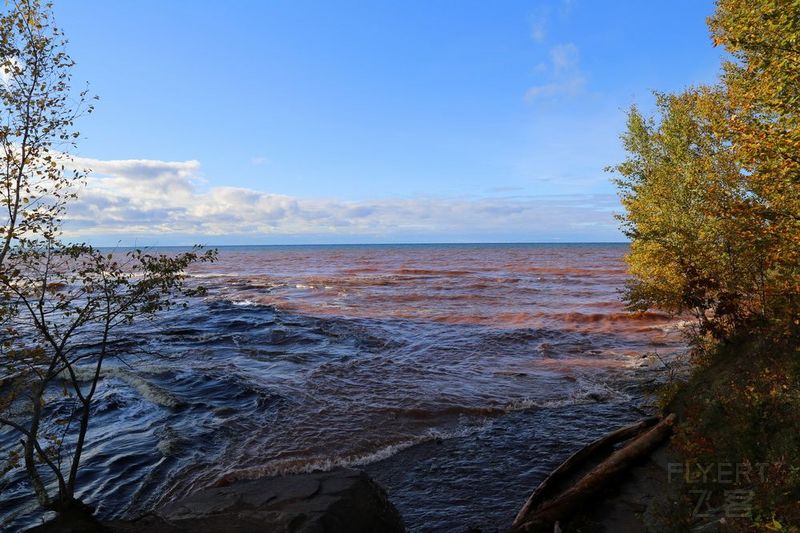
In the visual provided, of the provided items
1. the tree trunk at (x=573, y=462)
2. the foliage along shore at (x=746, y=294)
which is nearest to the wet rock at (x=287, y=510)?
the tree trunk at (x=573, y=462)

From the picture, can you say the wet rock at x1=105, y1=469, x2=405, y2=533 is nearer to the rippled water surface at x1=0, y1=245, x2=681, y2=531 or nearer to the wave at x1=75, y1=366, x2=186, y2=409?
the rippled water surface at x1=0, y1=245, x2=681, y2=531

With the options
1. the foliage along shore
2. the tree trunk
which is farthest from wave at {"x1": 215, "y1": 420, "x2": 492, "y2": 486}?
the foliage along shore

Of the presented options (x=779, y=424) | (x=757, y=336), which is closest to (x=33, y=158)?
(x=779, y=424)

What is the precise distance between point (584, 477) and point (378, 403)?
8.76 metres

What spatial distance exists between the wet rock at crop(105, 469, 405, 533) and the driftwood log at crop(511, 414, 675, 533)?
2.60 meters

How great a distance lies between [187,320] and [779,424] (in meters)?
35.8

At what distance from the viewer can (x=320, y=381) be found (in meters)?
19.6

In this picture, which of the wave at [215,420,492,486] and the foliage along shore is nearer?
the foliage along shore

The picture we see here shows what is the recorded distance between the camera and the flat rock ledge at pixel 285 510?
25.0 ft

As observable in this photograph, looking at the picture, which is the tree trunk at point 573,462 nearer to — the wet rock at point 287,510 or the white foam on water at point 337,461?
the wet rock at point 287,510

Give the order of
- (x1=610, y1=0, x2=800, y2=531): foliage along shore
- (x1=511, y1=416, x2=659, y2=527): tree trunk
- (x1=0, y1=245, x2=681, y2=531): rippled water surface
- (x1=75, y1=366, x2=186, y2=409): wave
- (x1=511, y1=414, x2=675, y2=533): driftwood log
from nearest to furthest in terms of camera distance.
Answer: (x1=610, y1=0, x2=800, y2=531): foliage along shore
(x1=511, y1=414, x2=675, y2=533): driftwood log
(x1=511, y1=416, x2=659, y2=527): tree trunk
(x1=0, y1=245, x2=681, y2=531): rippled water surface
(x1=75, y1=366, x2=186, y2=409): wave

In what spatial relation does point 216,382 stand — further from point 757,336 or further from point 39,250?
point 757,336

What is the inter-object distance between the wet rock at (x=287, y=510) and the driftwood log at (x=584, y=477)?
2.60m

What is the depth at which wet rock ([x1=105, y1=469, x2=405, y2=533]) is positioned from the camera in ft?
25.0
